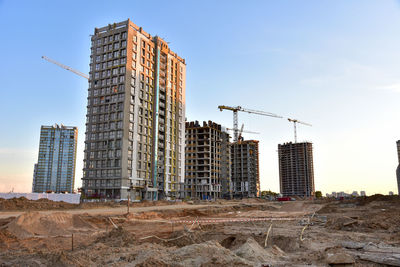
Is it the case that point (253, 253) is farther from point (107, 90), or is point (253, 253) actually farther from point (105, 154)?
point (107, 90)

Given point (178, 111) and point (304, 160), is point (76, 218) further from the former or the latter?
point (304, 160)

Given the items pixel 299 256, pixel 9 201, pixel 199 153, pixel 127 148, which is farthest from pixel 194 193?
pixel 299 256

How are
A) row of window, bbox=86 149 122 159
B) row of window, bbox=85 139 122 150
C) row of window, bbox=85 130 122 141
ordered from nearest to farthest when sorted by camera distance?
row of window, bbox=86 149 122 159
row of window, bbox=85 139 122 150
row of window, bbox=85 130 122 141

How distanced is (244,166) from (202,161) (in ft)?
153

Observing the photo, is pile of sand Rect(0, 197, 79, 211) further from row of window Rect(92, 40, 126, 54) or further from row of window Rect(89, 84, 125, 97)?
row of window Rect(92, 40, 126, 54)

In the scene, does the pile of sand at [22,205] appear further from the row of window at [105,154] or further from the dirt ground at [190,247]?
the row of window at [105,154]

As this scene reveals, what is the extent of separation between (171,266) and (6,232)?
12420 mm

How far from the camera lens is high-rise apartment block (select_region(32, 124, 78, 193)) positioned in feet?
629

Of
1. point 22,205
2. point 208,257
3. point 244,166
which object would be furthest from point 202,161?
point 208,257

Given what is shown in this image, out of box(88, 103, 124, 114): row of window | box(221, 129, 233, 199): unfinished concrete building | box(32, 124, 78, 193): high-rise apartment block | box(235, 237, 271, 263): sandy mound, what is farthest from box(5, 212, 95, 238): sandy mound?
box(32, 124, 78, 193): high-rise apartment block

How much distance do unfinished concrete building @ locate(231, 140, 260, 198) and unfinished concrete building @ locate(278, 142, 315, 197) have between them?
93.8 ft

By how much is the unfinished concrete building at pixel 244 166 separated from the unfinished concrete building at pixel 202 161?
3283cm

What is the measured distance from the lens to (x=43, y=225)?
19.5m

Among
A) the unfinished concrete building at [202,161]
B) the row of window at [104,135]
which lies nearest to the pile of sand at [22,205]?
the row of window at [104,135]
